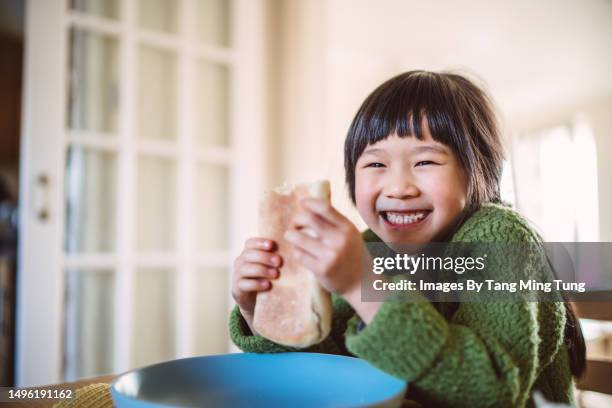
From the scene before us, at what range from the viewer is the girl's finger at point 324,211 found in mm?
398

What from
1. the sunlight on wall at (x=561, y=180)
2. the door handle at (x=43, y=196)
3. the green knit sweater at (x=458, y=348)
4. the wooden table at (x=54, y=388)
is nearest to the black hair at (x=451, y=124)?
the green knit sweater at (x=458, y=348)

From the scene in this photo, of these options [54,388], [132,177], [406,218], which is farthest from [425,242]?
[132,177]

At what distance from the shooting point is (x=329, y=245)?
15.7 inches

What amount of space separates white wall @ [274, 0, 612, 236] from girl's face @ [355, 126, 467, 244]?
1.63 feet

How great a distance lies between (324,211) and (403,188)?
0.23m

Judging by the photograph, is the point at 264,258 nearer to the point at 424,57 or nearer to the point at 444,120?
the point at 444,120

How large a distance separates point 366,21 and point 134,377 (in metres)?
1.94

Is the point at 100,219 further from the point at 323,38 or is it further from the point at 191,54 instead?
the point at 323,38

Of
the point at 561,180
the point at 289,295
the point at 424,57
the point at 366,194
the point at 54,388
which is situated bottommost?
the point at 54,388

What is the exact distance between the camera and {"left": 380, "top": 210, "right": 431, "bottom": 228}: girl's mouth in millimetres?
620

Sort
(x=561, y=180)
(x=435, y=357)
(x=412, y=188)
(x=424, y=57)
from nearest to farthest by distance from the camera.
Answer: (x=435, y=357), (x=412, y=188), (x=424, y=57), (x=561, y=180)

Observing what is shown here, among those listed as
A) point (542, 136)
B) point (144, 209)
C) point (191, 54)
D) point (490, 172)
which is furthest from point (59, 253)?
point (542, 136)

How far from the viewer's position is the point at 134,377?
41 cm

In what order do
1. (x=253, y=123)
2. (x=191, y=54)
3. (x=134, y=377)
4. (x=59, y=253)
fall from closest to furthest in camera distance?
1. (x=134, y=377)
2. (x=59, y=253)
3. (x=191, y=54)
4. (x=253, y=123)
